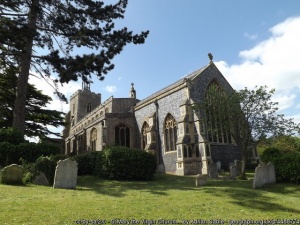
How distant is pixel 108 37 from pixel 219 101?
24.6 feet

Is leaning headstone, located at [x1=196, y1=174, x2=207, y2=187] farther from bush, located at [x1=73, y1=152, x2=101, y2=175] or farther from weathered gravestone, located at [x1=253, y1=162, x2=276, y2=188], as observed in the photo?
bush, located at [x1=73, y1=152, x2=101, y2=175]

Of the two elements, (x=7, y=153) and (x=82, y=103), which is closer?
(x=7, y=153)

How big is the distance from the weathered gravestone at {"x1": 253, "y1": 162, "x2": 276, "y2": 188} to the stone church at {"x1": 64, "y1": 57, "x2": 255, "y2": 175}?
361 centimetres

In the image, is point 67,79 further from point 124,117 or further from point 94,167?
point 124,117

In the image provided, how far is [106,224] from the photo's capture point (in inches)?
219

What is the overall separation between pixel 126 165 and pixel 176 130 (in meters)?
7.68

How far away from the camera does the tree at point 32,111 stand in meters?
20.8

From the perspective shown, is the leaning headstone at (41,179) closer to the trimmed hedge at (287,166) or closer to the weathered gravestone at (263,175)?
the weathered gravestone at (263,175)

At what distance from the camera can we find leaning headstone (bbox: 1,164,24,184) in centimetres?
1060

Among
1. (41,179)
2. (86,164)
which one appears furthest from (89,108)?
(41,179)

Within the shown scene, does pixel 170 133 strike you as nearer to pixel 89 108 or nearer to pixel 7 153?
pixel 7 153

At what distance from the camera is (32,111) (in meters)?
23.6

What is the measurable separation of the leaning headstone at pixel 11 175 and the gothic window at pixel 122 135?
1463 centimetres

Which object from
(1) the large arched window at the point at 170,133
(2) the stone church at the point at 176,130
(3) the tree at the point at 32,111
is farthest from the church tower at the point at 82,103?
(1) the large arched window at the point at 170,133
